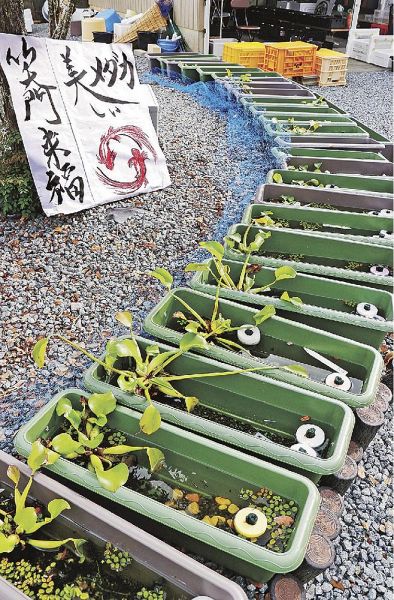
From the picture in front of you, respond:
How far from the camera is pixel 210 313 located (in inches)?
101

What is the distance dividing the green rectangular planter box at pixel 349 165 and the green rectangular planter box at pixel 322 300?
200 centimetres

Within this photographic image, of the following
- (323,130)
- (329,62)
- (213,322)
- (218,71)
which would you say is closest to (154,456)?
(213,322)

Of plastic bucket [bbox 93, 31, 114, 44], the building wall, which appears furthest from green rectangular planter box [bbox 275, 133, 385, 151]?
plastic bucket [bbox 93, 31, 114, 44]

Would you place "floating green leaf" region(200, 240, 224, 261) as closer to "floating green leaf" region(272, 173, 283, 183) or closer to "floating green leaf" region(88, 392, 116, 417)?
"floating green leaf" region(88, 392, 116, 417)

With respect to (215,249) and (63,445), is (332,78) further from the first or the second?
(63,445)

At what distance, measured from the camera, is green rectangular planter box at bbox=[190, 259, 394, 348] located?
8.02 feet

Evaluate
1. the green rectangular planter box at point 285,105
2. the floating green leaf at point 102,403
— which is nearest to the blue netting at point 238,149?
the green rectangular planter box at point 285,105

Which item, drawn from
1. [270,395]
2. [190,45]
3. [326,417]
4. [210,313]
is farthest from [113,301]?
[190,45]

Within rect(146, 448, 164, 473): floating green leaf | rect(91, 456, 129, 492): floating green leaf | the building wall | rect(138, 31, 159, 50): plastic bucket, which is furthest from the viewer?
rect(138, 31, 159, 50): plastic bucket

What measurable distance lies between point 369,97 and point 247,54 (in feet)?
7.12

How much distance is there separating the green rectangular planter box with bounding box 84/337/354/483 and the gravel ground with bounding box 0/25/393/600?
382 mm

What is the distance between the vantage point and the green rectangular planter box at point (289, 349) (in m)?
2.07

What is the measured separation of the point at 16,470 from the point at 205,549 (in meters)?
0.71

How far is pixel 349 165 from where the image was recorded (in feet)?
14.3
